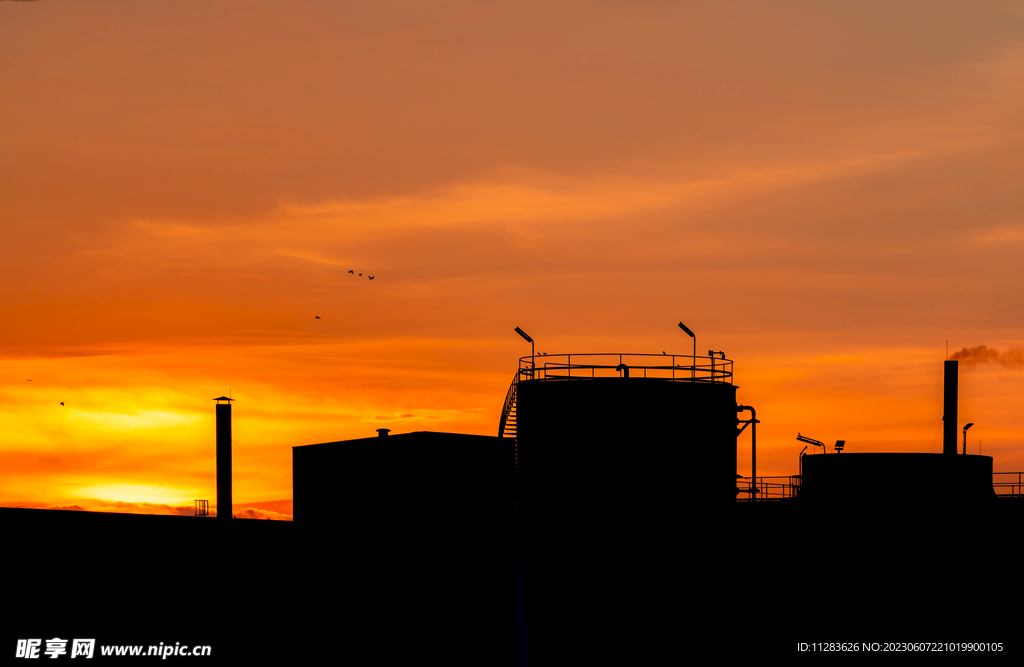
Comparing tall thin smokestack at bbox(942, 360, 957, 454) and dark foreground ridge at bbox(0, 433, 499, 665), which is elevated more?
tall thin smokestack at bbox(942, 360, 957, 454)


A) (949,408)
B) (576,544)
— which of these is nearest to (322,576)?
(576,544)

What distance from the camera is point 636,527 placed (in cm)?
2717

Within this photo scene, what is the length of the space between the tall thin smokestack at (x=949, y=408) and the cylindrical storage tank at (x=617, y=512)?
23.0 m

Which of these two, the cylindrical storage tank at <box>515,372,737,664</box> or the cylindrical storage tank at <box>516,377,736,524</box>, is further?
the cylindrical storage tank at <box>516,377,736,524</box>

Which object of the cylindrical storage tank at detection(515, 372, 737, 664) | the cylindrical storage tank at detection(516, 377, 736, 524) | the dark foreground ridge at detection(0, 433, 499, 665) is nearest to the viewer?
the cylindrical storage tank at detection(515, 372, 737, 664)

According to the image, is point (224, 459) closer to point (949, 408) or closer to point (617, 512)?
point (617, 512)

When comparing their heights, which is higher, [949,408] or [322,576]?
[949,408]

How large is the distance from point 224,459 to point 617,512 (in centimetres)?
2555

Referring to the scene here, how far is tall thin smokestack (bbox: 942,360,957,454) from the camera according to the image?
4678cm

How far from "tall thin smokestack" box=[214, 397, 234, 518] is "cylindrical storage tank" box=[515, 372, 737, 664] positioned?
22.0 meters

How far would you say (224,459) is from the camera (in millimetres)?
47062

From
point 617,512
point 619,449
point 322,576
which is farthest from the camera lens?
point 322,576

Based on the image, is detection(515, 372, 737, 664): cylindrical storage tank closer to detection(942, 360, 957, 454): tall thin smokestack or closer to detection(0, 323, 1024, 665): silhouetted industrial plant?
detection(0, 323, 1024, 665): silhouetted industrial plant

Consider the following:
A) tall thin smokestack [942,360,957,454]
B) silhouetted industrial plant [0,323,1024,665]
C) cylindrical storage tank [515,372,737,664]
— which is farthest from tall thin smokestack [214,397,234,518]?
cylindrical storage tank [515,372,737,664]
